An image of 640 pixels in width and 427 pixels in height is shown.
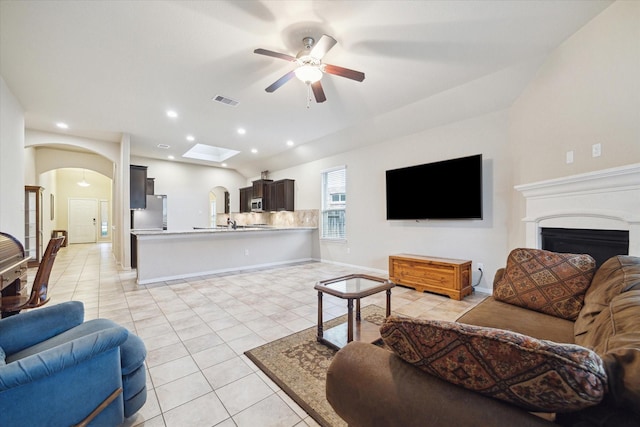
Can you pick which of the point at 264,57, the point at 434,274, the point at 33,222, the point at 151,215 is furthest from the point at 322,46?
the point at 33,222

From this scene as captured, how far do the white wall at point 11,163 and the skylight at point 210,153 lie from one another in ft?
12.2

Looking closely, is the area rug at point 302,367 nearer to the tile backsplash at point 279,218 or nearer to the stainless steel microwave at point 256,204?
the tile backsplash at point 279,218

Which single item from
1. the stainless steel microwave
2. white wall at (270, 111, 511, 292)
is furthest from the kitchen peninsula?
the stainless steel microwave

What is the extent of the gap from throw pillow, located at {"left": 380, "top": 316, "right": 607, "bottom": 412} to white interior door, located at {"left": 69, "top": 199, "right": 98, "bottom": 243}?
1495 centimetres

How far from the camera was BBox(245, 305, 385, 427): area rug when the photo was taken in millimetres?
1620

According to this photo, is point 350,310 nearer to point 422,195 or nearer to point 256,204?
point 422,195

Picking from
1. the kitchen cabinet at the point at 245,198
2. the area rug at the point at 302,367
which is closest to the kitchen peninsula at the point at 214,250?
the kitchen cabinet at the point at 245,198

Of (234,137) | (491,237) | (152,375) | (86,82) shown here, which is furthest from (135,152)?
(491,237)

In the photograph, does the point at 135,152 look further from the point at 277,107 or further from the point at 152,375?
the point at 152,375

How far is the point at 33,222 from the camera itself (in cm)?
649

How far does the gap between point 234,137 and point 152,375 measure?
4.86 metres

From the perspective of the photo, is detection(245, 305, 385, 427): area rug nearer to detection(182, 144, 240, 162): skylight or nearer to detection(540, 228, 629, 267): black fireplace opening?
detection(540, 228, 629, 267): black fireplace opening

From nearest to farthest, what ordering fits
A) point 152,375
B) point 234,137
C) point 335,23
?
1. point 152,375
2. point 335,23
3. point 234,137

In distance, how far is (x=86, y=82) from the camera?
3377mm
